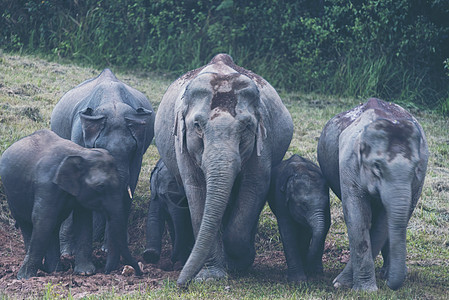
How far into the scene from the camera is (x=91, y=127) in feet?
24.8

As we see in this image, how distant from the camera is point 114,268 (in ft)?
23.4

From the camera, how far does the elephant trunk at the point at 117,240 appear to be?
696cm

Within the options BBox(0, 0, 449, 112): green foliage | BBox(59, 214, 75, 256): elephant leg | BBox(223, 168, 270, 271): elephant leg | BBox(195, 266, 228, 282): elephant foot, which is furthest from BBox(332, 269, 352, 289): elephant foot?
BBox(0, 0, 449, 112): green foliage

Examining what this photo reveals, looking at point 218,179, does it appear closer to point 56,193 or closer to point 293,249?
point 293,249

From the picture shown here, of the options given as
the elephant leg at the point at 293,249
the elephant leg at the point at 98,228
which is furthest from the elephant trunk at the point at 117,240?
the elephant leg at the point at 293,249

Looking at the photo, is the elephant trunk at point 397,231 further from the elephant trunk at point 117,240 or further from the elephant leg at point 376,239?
the elephant trunk at point 117,240

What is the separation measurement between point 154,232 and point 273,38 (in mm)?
9484

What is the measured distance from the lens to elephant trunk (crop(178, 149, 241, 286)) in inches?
243

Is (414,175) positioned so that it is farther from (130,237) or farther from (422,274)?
(130,237)

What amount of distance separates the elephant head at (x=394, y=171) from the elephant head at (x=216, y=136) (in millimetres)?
1015

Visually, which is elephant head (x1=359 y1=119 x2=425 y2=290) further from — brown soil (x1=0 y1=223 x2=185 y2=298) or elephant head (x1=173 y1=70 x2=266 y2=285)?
brown soil (x1=0 y1=223 x2=185 y2=298)

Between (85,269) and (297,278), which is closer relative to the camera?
(297,278)

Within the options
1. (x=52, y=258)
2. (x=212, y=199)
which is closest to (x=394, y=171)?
(x=212, y=199)

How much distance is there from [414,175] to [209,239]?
1.76 meters
